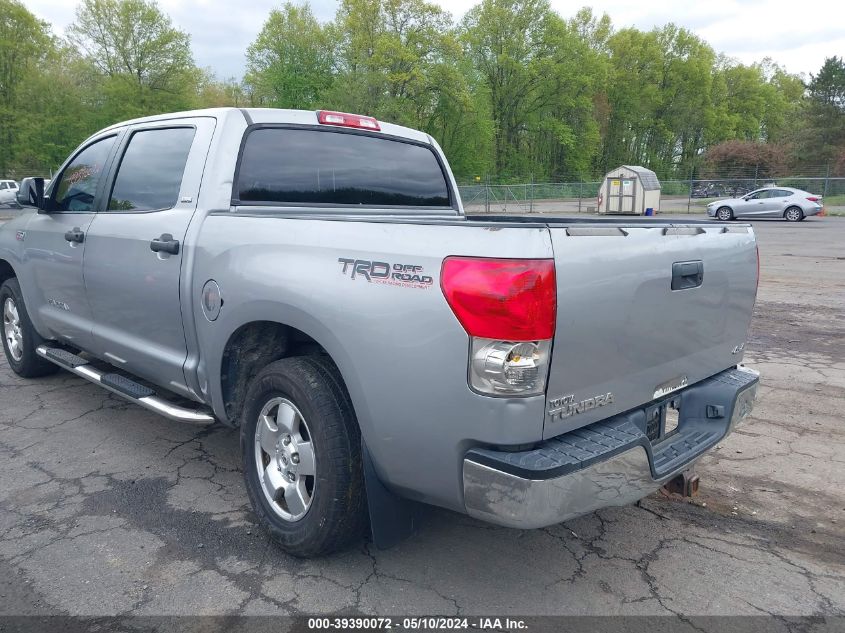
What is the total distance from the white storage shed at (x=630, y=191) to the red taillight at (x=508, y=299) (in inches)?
1351

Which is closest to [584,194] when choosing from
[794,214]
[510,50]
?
[794,214]

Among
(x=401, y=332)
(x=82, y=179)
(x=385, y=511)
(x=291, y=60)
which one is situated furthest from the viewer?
(x=291, y=60)

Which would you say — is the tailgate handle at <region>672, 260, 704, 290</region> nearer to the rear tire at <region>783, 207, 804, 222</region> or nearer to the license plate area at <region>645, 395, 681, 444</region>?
the license plate area at <region>645, 395, 681, 444</region>

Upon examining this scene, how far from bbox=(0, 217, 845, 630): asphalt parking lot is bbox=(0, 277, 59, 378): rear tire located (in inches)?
36.8

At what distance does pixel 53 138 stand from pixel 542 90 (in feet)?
130

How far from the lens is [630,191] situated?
34.7m

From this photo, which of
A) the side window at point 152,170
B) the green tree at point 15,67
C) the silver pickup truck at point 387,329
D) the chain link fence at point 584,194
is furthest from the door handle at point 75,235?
the green tree at point 15,67

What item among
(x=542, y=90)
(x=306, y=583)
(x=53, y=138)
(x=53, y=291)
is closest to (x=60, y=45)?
(x=53, y=138)

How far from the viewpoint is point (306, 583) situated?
2816mm

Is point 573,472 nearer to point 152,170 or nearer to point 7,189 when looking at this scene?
Answer: point 152,170

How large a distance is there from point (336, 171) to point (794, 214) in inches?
1181

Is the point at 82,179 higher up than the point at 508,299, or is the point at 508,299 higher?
the point at 82,179

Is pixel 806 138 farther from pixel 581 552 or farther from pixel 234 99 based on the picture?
pixel 581 552

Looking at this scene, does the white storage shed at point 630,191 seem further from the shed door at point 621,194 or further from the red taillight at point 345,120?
the red taillight at point 345,120
